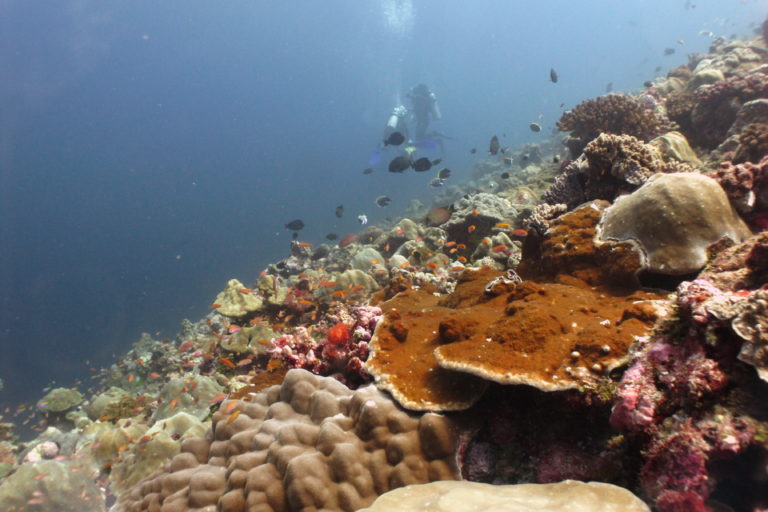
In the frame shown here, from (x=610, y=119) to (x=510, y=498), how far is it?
35.3 feet

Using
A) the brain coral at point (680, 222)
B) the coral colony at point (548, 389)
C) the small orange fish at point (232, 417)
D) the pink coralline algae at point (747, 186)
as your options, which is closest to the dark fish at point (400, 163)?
the coral colony at point (548, 389)

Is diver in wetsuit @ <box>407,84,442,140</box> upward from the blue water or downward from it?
downward

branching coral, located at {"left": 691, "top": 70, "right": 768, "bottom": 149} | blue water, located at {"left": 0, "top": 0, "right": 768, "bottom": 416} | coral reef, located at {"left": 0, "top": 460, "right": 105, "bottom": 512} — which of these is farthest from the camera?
blue water, located at {"left": 0, "top": 0, "right": 768, "bottom": 416}

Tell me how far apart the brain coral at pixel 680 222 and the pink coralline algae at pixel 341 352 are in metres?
3.36

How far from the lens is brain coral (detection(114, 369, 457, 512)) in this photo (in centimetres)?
304

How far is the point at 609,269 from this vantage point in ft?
14.0

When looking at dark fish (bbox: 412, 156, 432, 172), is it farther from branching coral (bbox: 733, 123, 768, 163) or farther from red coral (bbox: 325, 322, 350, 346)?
red coral (bbox: 325, 322, 350, 346)

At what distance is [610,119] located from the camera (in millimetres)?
9867

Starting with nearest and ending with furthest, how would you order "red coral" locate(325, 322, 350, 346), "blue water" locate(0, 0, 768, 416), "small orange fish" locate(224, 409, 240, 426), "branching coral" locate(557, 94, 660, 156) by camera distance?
"small orange fish" locate(224, 409, 240, 426), "red coral" locate(325, 322, 350, 346), "branching coral" locate(557, 94, 660, 156), "blue water" locate(0, 0, 768, 416)

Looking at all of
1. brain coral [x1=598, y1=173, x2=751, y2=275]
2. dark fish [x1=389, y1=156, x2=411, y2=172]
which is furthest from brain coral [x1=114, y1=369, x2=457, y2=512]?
dark fish [x1=389, y1=156, x2=411, y2=172]

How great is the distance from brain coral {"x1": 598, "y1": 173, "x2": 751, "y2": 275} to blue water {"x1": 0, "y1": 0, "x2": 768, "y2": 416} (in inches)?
2190

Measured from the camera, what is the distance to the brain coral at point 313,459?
304 cm

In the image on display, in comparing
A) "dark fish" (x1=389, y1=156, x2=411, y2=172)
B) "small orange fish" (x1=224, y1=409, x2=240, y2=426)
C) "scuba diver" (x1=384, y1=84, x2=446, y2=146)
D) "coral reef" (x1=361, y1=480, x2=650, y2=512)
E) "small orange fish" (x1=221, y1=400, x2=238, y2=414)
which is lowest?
"coral reef" (x1=361, y1=480, x2=650, y2=512)

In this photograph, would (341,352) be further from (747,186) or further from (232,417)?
(747,186)
